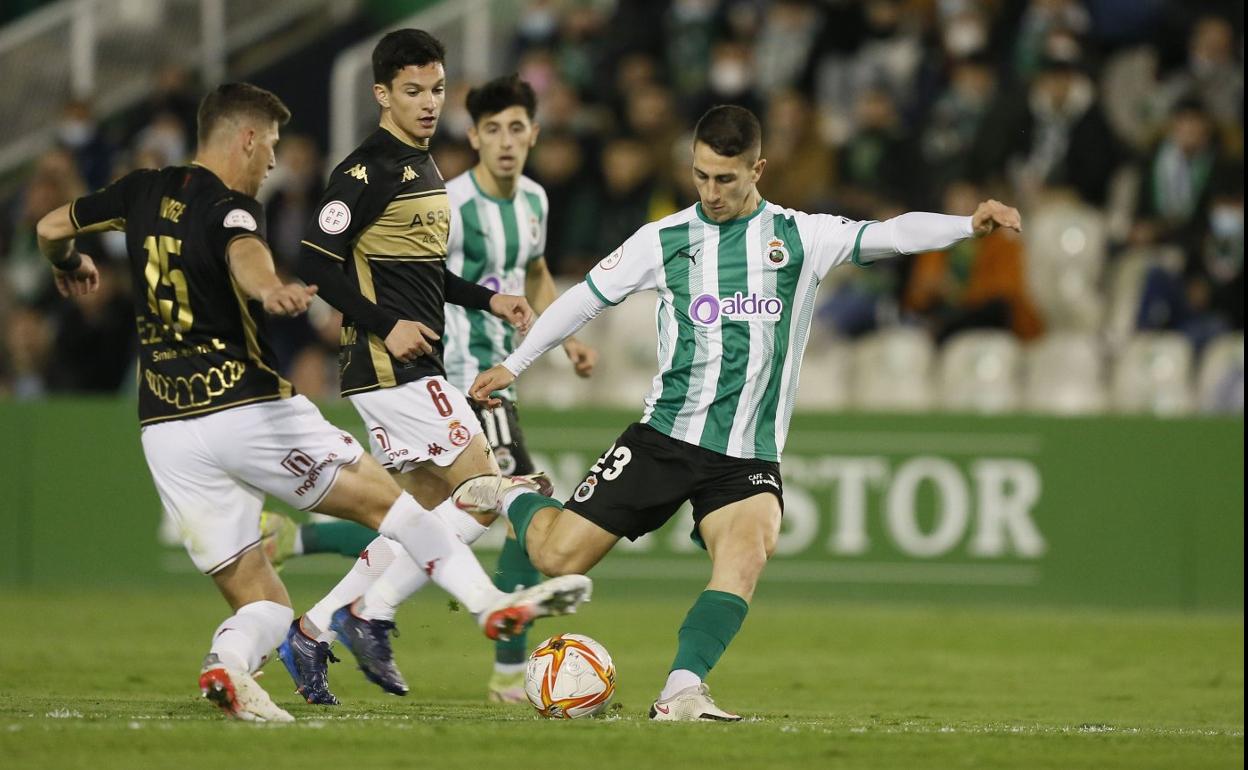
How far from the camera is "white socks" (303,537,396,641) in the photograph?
7.54m

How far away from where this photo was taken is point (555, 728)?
20.5ft

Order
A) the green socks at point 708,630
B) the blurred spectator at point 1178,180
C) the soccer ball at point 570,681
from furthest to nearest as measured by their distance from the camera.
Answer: the blurred spectator at point 1178,180 → the soccer ball at point 570,681 → the green socks at point 708,630

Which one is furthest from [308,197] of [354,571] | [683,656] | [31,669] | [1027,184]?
[683,656]

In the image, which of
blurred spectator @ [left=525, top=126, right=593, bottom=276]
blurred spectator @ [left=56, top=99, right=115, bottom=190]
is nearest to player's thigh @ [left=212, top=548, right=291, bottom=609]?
blurred spectator @ [left=525, top=126, right=593, bottom=276]

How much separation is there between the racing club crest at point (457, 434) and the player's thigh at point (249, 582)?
1.01m

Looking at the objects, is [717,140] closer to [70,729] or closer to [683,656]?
[683,656]

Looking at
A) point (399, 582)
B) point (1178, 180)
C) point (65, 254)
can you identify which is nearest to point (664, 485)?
point (399, 582)

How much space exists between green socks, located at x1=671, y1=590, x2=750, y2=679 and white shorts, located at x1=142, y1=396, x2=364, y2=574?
1441 mm

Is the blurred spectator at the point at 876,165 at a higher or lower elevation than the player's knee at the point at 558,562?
higher

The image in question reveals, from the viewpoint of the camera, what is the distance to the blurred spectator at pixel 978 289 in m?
13.9

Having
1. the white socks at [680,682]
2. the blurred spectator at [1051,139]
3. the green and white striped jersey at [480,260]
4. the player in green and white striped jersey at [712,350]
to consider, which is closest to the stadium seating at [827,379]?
the blurred spectator at [1051,139]

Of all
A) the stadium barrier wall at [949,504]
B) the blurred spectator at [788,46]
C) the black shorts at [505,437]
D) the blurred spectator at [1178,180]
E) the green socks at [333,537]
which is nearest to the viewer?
the black shorts at [505,437]

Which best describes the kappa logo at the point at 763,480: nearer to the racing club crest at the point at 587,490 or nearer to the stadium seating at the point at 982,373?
the racing club crest at the point at 587,490

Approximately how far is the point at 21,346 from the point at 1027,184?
27.8 ft
